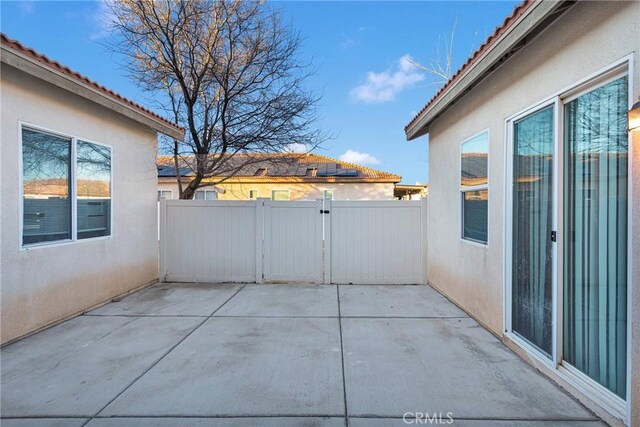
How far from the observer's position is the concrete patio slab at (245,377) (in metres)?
2.42

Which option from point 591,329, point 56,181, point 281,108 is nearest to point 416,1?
point 281,108

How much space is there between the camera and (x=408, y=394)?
102 inches

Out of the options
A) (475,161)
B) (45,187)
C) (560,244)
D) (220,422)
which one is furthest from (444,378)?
(45,187)

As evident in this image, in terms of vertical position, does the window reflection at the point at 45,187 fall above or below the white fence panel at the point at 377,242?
above

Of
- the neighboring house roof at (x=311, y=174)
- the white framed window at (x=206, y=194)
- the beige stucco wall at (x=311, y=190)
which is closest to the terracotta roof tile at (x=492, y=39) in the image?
the neighboring house roof at (x=311, y=174)

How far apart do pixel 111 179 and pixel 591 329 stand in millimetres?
6356

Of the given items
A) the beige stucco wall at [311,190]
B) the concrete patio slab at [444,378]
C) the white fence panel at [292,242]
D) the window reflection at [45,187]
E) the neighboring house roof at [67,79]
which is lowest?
the concrete patio slab at [444,378]

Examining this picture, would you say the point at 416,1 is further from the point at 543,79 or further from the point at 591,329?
the point at 591,329

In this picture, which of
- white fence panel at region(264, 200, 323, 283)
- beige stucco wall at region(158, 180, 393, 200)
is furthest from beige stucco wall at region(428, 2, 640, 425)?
beige stucco wall at region(158, 180, 393, 200)

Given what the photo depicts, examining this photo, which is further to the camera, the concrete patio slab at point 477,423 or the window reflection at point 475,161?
the window reflection at point 475,161

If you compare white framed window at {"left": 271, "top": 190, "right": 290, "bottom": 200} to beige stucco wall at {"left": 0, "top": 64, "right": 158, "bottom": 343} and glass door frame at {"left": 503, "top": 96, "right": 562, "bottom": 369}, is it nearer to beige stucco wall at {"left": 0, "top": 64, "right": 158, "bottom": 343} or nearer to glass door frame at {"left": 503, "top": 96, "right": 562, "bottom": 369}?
beige stucco wall at {"left": 0, "top": 64, "right": 158, "bottom": 343}

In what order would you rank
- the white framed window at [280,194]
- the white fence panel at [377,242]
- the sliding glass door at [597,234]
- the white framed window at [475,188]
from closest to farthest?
the sliding glass door at [597,234] < the white framed window at [475,188] < the white fence panel at [377,242] < the white framed window at [280,194]

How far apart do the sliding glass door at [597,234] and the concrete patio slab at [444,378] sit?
433mm

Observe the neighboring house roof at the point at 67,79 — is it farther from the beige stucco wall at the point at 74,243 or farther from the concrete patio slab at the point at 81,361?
the concrete patio slab at the point at 81,361
